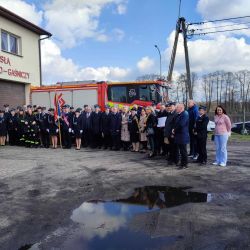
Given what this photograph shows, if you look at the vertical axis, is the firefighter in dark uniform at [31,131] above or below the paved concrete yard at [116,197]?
above

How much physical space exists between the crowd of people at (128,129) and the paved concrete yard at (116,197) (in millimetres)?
740

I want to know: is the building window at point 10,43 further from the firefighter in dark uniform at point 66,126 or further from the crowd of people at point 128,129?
the firefighter in dark uniform at point 66,126

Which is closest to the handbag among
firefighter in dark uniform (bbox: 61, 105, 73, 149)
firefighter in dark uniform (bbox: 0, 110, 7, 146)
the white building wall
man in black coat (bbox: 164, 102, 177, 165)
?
man in black coat (bbox: 164, 102, 177, 165)

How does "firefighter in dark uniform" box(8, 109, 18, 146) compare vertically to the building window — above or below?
below

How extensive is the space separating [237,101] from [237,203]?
76186 millimetres

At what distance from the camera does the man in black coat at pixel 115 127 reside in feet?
47.4

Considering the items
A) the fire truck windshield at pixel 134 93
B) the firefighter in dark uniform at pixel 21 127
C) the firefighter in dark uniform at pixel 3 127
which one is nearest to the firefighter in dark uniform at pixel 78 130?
the firefighter in dark uniform at pixel 21 127

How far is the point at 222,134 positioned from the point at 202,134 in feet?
1.87

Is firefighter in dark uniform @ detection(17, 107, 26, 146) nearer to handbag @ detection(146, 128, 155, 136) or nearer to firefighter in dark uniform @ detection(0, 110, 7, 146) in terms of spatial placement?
firefighter in dark uniform @ detection(0, 110, 7, 146)

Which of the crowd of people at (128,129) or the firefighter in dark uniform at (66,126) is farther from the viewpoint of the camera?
the firefighter in dark uniform at (66,126)

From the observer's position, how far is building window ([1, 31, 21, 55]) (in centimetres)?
1994

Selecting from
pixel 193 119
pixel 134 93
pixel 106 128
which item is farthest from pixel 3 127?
pixel 193 119

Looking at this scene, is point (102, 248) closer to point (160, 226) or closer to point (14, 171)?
point (160, 226)

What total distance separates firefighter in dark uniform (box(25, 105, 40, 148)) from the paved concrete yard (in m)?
4.35
